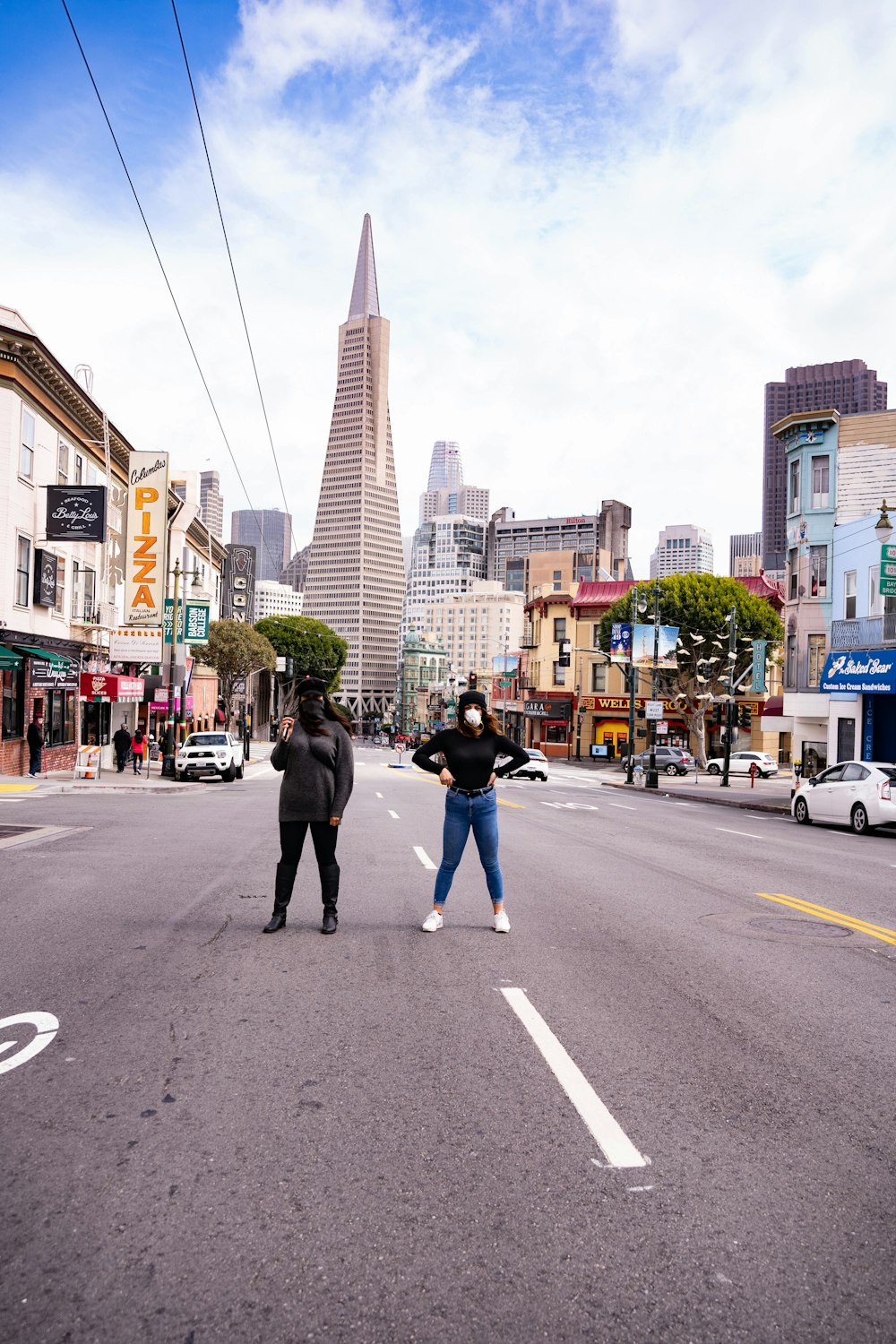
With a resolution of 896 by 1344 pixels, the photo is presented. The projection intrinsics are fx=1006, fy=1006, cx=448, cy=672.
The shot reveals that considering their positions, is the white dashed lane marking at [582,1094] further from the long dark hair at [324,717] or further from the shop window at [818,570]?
the shop window at [818,570]

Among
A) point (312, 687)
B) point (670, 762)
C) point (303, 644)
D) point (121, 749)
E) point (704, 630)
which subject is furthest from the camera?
point (303, 644)

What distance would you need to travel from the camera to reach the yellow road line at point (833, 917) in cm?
894

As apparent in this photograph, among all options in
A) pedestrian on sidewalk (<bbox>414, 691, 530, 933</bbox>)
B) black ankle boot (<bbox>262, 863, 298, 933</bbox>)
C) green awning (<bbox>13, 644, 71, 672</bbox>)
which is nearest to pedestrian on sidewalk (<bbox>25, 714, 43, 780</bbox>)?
green awning (<bbox>13, 644, 71, 672</bbox>)

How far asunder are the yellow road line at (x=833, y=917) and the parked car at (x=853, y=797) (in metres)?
10.8

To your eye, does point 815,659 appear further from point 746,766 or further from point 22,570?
point 22,570

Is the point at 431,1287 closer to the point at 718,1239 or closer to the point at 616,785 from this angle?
the point at 718,1239

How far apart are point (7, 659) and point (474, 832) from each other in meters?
23.4

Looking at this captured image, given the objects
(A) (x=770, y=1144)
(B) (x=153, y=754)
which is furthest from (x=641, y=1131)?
(B) (x=153, y=754)

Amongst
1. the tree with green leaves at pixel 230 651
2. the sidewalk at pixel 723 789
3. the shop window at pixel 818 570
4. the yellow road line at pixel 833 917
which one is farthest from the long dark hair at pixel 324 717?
the tree with green leaves at pixel 230 651

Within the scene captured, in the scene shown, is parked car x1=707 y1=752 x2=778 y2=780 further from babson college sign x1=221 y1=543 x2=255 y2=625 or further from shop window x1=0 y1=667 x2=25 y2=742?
babson college sign x1=221 y1=543 x2=255 y2=625

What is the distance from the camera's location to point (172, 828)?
17.0 meters

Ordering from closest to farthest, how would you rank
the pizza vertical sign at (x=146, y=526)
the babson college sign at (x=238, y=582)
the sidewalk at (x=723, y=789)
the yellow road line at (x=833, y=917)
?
the yellow road line at (x=833, y=917) < the sidewalk at (x=723, y=789) < the pizza vertical sign at (x=146, y=526) < the babson college sign at (x=238, y=582)

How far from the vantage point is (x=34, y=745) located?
105ft

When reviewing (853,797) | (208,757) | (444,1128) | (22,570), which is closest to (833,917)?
(444,1128)
